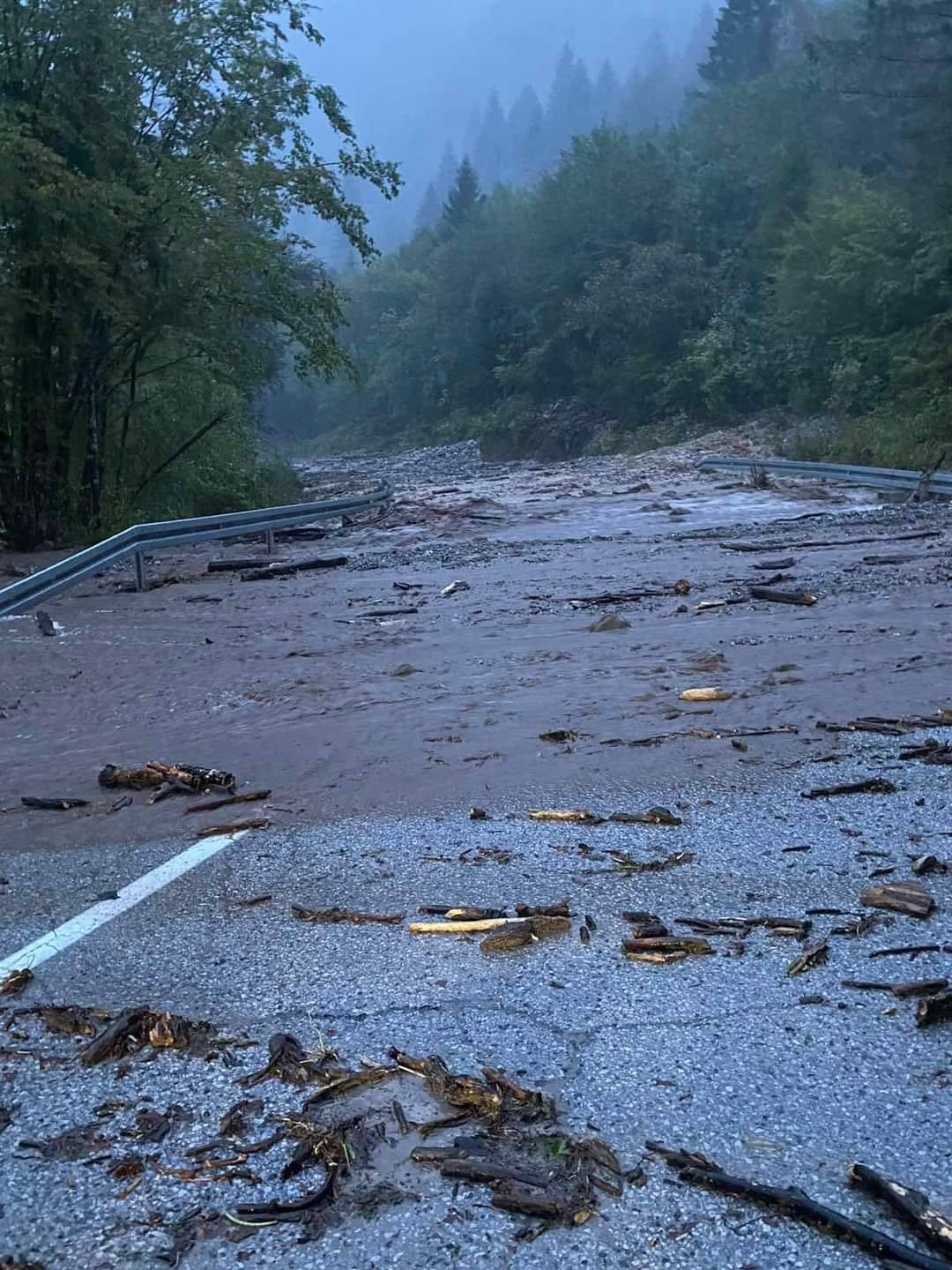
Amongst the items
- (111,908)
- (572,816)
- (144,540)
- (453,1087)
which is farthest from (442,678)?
→ (144,540)

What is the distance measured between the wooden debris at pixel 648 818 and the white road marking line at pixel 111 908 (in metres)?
1.82

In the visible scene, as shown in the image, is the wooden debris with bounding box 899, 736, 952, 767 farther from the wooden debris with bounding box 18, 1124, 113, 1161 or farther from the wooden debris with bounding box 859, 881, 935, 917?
the wooden debris with bounding box 18, 1124, 113, 1161

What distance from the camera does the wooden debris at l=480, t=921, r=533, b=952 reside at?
15.8 feet

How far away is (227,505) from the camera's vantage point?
3189 cm

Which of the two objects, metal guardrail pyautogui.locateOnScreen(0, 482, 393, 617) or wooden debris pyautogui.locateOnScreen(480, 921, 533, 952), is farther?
metal guardrail pyautogui.locateOnScreen(0, 482, 393, 617)

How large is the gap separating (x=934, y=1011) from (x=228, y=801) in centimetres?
408

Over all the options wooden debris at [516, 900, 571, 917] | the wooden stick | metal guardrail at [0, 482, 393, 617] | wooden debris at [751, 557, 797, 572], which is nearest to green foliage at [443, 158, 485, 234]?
metal guardrail at [0, 482, 393, 617]

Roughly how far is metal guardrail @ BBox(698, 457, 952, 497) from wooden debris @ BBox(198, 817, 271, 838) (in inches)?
667

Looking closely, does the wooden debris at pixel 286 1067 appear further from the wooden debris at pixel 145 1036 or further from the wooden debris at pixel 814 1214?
the wooden debris at pixel 814 1214

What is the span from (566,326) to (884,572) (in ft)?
188

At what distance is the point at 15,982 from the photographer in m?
4.71

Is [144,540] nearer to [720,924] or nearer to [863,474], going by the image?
[720,924]

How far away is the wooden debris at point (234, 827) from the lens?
6594mm

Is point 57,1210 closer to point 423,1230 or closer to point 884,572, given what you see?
point 423,1230
